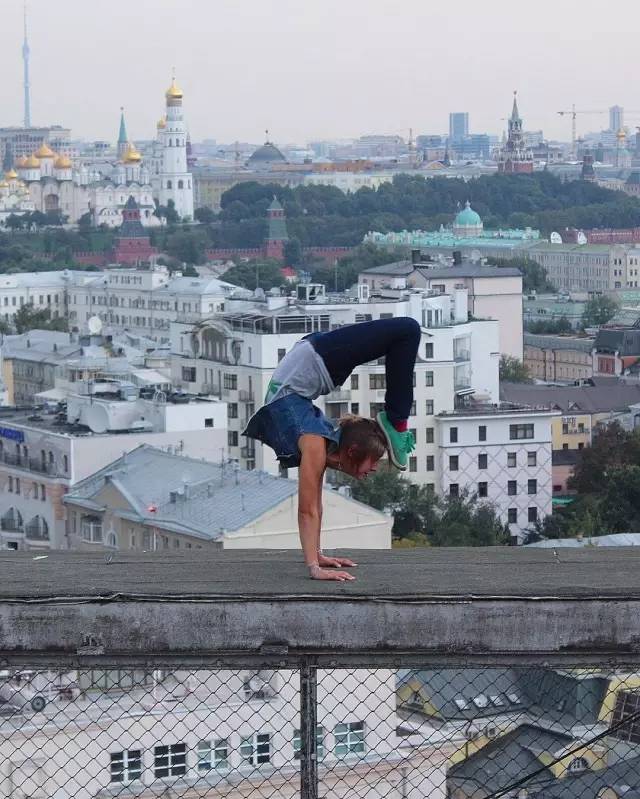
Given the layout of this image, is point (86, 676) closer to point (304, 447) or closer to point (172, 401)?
point (304, 447)

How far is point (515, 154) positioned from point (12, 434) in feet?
225

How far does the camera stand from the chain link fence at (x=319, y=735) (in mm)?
3150

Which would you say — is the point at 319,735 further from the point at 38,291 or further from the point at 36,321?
the point at 38,291

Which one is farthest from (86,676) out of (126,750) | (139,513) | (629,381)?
(629,381)

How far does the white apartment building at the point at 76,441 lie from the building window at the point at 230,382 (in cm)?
166

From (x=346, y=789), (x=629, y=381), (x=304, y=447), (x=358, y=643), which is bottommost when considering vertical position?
(x=629, y=381)

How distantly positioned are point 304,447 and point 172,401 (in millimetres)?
14616

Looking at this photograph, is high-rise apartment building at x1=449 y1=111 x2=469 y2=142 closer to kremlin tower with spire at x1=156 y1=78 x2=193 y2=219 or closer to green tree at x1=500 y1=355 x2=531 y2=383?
kremlin tower with spire at x1=156 y1=78 x2=193 y2=219

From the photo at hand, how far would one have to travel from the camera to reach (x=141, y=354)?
25.0 m

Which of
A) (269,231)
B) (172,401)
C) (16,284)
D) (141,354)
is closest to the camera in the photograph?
(172,401)

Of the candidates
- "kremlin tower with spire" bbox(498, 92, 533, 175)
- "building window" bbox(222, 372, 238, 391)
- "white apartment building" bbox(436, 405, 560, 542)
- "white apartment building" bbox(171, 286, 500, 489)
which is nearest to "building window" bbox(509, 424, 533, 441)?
"white apartment building" bbox(436, 405, 560, 542)

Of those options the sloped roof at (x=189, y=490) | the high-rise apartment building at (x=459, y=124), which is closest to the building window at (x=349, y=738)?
the sloped roof at (x=189, y=490)

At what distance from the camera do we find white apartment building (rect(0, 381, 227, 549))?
52.9 ft

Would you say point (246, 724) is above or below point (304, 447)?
below
